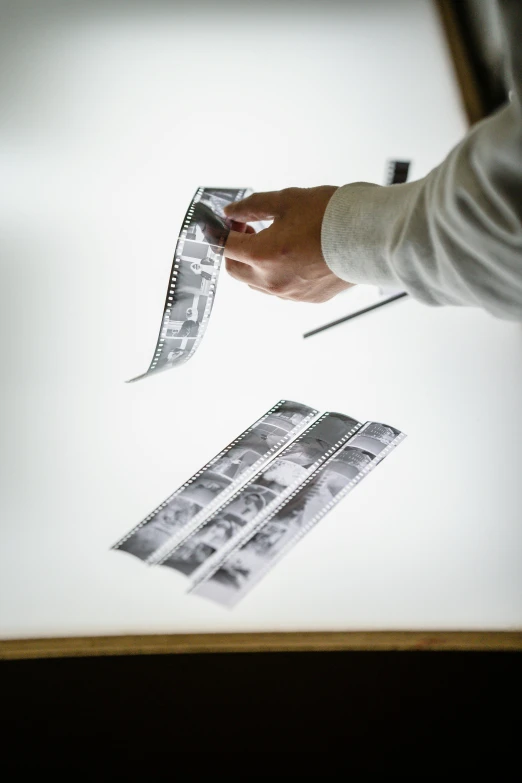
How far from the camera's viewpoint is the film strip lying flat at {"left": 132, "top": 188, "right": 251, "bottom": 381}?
952 mm

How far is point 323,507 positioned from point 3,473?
1.42 ft

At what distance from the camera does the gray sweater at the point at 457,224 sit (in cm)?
53

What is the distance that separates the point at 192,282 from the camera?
97cm

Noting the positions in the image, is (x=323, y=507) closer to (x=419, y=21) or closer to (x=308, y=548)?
(x=308, y=548)

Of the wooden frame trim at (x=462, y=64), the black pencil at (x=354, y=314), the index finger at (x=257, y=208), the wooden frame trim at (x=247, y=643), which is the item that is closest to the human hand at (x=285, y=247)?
the index finger at (x=257, y=208)

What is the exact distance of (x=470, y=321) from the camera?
3.66 ft

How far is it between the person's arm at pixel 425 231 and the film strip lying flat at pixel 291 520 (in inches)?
9.0

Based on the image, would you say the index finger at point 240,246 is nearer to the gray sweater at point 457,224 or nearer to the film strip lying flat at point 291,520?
the gray sweater at point 457,224

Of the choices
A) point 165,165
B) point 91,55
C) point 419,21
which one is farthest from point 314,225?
point 419,21

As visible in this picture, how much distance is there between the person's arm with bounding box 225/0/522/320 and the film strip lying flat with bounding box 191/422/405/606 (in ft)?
0.75

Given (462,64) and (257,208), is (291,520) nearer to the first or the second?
(257,208)

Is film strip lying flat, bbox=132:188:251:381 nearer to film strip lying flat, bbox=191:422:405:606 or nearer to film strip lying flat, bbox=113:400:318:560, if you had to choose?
film strip lying flat, bbox=113:400:318:560

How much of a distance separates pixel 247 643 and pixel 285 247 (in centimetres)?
47

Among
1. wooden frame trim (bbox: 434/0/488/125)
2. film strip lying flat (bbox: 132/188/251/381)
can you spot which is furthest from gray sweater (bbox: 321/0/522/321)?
wooden frame trim (bbox: 434/0/488/125)
